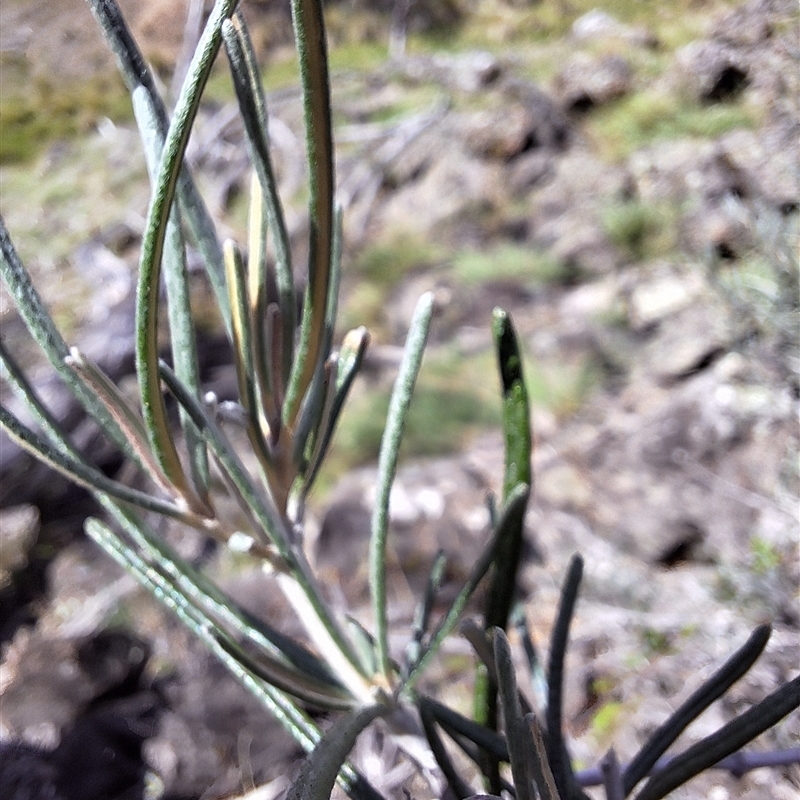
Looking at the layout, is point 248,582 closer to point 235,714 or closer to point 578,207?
point 235,714

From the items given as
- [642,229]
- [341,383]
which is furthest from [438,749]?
[642,229]

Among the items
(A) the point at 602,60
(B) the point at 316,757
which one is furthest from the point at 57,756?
(A) the point at 602,60

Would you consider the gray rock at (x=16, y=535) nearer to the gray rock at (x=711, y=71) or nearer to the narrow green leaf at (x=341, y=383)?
the narrow green leaf at (x=341, y=383)

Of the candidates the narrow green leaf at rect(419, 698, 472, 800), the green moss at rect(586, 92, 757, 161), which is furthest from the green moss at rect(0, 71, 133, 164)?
the green moss at rect(586, 92, 757, 161)

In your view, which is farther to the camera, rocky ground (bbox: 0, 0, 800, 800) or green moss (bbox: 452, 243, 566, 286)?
green moss (bbox: 452, 243, 566, 286)

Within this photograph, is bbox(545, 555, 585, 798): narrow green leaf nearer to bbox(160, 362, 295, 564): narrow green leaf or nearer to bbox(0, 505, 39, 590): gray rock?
bbox(160, 362, 295, 564): narrow green leaf

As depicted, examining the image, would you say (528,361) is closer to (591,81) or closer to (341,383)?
(591,81)
